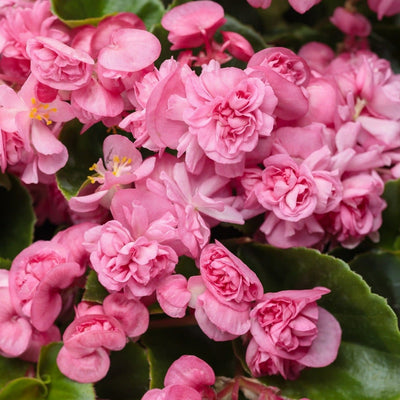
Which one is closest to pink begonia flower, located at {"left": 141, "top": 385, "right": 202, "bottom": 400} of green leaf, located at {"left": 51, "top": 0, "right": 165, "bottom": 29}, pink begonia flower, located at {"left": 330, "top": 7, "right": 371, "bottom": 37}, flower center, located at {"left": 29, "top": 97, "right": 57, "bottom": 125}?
flower center, located at {"left": 29, "top": 97, "right": 57, "bottom": 125}

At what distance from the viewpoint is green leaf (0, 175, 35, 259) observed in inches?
36.9

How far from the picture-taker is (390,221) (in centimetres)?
93

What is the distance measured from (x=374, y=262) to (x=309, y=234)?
122 mm

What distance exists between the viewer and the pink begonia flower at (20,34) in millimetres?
813

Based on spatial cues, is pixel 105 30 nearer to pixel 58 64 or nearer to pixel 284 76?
pixel 58 64

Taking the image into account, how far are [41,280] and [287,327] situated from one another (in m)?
0.26

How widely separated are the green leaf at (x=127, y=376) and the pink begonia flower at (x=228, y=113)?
0.90 feet

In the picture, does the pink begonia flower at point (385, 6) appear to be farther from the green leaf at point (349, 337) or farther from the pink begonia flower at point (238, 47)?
the green leaf at point (349, 337)

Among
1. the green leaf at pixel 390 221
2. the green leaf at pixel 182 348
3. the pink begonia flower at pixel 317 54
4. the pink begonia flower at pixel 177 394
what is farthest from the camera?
the pink begonia flower at pixel 317 54

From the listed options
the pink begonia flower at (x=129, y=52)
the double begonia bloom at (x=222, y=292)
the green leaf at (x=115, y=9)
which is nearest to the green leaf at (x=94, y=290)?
the double begonia bloom at (x=222, y=292)

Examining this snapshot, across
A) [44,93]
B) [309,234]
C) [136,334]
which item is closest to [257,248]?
[309,234]

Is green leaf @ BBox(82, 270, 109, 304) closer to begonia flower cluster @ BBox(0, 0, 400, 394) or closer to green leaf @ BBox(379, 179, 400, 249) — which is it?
begonia flower cluster @ BBox(0, 0, 400, 394)

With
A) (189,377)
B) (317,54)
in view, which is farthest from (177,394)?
(317,54)

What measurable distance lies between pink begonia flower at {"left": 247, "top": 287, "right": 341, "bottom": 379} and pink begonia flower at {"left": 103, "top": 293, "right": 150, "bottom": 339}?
0.38 feet
